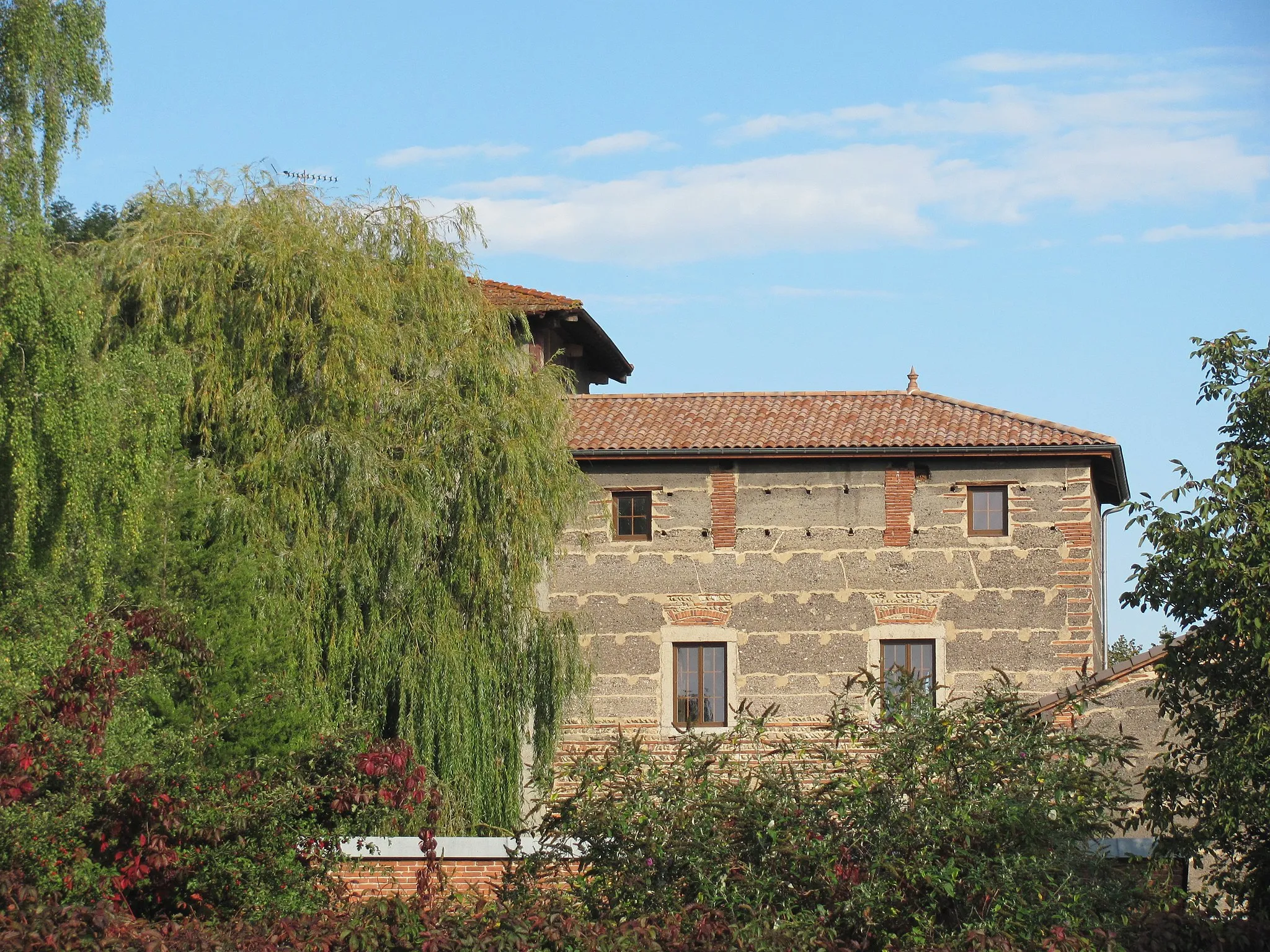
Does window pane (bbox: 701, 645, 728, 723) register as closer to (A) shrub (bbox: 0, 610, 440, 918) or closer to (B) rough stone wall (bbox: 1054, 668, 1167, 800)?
(B) rough stone wall (bbox: 1054, 668, 1167, 800)

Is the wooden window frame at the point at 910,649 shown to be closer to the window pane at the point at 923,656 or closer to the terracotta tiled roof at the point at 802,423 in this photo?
the window pane at the point at 923,656

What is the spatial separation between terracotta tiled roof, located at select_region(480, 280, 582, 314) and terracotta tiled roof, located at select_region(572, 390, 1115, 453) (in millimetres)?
1803

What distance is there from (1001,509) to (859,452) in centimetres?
202

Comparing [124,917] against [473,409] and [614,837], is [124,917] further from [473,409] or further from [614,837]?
[473,409]

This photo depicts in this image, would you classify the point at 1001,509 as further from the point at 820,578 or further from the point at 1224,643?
the point at 1224,643

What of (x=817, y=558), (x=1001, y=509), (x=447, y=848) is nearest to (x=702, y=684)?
(x=817, y=558)

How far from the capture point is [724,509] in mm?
20250

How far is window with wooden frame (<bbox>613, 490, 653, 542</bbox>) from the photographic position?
20453mm

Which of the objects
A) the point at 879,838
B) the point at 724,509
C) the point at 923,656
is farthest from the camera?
the point at 724,509

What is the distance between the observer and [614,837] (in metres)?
7.96

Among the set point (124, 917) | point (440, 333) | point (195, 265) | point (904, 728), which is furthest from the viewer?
point (440, 333)

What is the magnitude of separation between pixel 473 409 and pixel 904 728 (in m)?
8.64

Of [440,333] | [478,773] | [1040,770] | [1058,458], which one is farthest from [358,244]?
[1040,770]

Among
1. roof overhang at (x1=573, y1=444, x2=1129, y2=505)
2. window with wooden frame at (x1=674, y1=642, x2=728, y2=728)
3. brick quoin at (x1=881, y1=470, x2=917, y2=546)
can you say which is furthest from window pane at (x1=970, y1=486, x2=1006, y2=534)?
window with wooden frame at (x1=674, y1=642, x2=728, y2=728)
